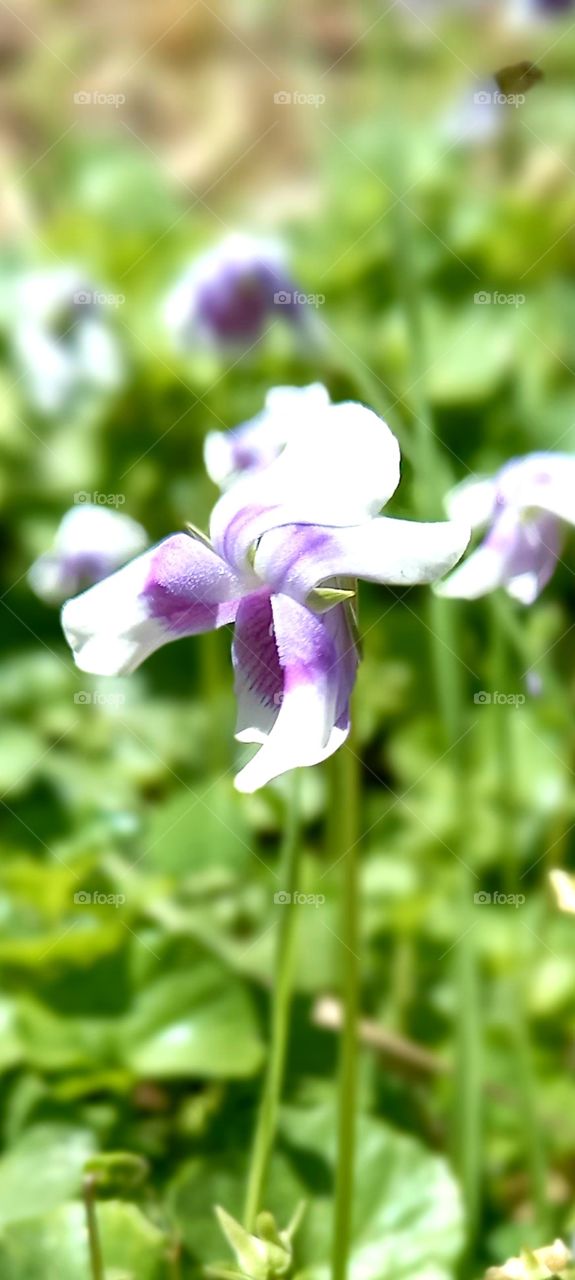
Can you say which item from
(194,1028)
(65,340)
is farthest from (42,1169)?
(65,340)

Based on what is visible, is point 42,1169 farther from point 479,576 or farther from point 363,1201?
point 479,576

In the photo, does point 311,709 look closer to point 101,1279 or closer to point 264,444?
point 264,444

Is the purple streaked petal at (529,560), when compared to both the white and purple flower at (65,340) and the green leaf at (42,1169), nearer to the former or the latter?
the green leaf at (42,1169)

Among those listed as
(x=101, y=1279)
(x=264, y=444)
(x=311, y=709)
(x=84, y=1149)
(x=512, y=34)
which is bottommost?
(x=84, y=1149)

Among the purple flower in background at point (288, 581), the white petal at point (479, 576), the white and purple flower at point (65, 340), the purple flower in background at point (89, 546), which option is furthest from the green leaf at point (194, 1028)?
the white and purple flower at point (65, 340)

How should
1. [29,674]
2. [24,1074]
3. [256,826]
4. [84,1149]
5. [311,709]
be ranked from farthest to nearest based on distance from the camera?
[29,674]
[256,826]
[24,1074]
[84,1149]
[311,709]

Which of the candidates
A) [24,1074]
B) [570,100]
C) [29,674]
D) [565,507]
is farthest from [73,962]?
[570,100]

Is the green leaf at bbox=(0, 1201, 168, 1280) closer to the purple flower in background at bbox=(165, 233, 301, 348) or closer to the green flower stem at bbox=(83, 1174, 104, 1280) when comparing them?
the green flower stem at bbox=(83, 1174, 104, 1280)
